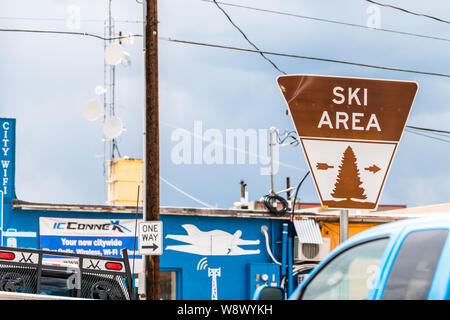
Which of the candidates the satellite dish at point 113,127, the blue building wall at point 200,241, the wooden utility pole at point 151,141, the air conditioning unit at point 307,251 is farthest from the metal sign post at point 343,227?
the satellite dish at point 113,127

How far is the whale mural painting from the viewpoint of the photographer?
76.5 ft

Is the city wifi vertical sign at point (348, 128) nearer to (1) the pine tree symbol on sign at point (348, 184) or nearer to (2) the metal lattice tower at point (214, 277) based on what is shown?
(1) the pine tree symbol on sign at point (348, 184)

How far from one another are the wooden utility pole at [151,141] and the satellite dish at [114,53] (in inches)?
217

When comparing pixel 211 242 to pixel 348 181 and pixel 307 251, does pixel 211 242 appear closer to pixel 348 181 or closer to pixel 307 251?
pixel 307 251

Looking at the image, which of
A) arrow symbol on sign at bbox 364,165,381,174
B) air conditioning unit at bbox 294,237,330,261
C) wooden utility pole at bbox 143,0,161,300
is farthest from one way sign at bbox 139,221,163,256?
air conditioning unit at bbox 294,237,330,261

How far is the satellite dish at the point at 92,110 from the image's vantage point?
23156 millimetres

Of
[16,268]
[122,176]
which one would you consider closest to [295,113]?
[16,268]

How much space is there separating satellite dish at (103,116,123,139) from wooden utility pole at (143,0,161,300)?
7808mm

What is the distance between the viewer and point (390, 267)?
4719mm

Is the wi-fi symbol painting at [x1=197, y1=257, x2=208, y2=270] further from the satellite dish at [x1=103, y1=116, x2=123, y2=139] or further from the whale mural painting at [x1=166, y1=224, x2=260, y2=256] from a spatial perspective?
the satellite dish at [x1=103, y1=116, x2=123, y2=139]

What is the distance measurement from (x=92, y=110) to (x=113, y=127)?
89 cm

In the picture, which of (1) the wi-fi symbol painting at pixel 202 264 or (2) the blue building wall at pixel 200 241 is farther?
(1) the wi-fi symbol painting at pixel 202 264

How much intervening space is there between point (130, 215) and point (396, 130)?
49.6 ft

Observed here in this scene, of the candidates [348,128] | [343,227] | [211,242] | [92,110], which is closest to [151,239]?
[343,227]
